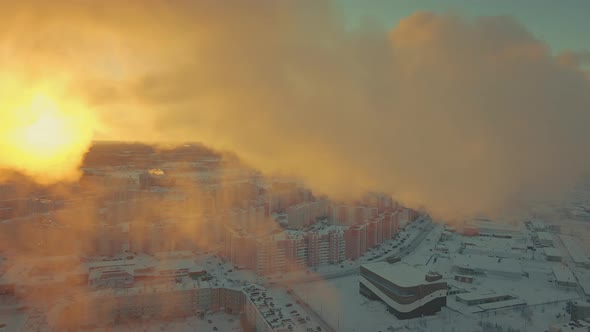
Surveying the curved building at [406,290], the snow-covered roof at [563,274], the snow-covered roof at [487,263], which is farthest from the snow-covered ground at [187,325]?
the snow-covered roof at [563,274]

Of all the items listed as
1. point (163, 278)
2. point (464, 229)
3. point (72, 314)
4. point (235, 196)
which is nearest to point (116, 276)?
point (163, 278)

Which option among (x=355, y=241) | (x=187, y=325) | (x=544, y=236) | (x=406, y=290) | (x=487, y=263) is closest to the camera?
(x=187, y=325)

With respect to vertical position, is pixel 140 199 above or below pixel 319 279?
above

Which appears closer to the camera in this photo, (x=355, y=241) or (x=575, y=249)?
(x=355, y=241)

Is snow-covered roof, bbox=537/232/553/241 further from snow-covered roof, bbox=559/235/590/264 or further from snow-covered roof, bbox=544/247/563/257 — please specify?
snow-covered roof, bbox=544/247/563/257

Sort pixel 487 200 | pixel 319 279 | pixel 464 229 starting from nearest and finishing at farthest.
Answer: pixel 319 279 → pixel 464 229 → pixel 487 200

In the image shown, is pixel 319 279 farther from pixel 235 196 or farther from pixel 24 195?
pixel 24 195

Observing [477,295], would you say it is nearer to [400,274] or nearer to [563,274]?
[400,274]

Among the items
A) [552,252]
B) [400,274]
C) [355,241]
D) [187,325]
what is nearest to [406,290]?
[400,274]
